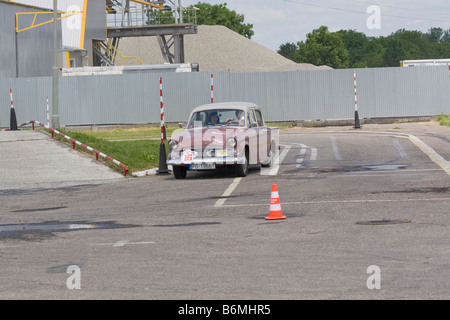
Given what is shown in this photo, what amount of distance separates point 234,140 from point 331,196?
4420 mm

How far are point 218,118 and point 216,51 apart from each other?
7409 centimetres

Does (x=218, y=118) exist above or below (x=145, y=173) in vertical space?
above

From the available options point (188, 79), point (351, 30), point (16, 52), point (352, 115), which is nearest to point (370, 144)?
point (352, 115)

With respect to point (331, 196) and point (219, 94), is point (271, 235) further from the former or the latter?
point (219, 94)

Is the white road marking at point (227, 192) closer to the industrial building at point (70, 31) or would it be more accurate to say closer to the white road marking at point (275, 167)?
the white road marking at point (275, 167)

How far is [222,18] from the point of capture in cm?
12069

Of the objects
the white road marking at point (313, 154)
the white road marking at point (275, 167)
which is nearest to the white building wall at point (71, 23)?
the white road marking at point (313, 154)

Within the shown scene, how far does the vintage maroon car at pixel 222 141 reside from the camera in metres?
17.7

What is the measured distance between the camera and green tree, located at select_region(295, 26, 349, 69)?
12581 cm

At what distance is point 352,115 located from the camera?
38.4 metres

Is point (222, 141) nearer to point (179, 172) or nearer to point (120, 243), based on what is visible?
point (179, 172)

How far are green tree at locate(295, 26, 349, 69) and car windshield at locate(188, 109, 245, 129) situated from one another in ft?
353

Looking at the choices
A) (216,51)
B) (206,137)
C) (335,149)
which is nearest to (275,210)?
(206,137)

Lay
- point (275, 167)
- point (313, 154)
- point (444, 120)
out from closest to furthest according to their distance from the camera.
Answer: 1. point (275, 167)
2. point (313, 154)
3. point (444, 120)
